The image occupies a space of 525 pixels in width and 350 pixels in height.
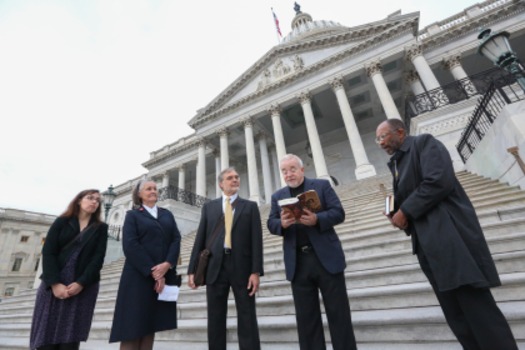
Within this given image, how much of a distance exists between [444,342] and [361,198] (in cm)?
672

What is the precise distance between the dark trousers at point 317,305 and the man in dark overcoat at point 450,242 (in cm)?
71

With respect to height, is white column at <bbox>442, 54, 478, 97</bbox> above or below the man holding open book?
above

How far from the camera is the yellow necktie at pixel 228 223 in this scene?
2.44 meters

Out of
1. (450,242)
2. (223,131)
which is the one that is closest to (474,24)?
(223,131)

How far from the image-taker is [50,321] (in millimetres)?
2180

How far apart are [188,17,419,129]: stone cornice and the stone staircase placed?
43.5ft

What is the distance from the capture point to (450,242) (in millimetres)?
1600

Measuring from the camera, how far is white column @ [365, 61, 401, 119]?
42.4ft

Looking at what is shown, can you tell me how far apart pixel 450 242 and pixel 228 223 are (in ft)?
6.16

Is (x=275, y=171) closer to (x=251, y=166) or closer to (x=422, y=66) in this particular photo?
(x=251, y=166)

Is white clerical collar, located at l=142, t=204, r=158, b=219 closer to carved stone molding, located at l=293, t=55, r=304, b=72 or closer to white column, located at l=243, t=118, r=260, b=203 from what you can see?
white column, located at l=243, t=118, r=260, b=203

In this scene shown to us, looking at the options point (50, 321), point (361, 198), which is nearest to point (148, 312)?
point (50, 321)

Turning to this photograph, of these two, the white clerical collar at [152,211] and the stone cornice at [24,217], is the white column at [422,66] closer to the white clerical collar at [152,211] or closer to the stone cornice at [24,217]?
the white clerical collar at [152,211]

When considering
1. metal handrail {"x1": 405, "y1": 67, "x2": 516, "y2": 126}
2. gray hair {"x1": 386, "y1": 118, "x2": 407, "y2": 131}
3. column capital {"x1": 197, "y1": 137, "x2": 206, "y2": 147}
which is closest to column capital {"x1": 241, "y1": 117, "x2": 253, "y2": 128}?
column capital {"x1": 197, "y1": 137, "x2": 206, "y2": 147}
